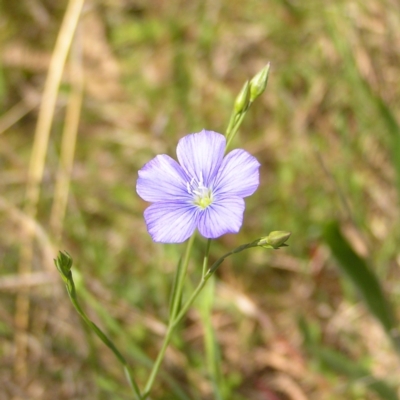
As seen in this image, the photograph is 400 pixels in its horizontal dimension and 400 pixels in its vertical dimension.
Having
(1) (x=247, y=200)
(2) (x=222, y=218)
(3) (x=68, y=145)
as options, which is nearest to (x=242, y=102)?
(2) (x=222, y=218)

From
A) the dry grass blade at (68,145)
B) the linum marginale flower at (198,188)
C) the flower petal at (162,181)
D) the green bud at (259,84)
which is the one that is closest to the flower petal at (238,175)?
the linum marginale flower at (198,188)

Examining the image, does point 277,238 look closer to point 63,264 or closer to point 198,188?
point 198,188

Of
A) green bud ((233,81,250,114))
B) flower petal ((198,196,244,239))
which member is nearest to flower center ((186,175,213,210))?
flower petal ((198,196,244,239))

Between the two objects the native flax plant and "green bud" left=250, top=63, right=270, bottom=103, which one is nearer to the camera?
the native flax plant

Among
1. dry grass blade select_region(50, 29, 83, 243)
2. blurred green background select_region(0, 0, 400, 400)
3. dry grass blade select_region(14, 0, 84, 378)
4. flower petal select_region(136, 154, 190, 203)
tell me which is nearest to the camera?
flower petal select_region(136, 154, 190, 203)

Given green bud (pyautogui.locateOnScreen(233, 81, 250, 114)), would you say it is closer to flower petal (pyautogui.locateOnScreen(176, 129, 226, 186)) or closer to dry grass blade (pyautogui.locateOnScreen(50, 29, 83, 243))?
flower petal (pyautogui.locateOnScreen(176, 129, 226, 186))

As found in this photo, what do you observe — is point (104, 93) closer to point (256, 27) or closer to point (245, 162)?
point (256, 27)

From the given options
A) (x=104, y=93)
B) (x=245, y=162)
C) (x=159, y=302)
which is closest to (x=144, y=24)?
(x=104, y=93)
